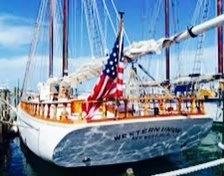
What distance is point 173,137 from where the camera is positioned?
1909 cm

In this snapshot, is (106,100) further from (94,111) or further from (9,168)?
(9,168)

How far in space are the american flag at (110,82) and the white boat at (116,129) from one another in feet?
0.34

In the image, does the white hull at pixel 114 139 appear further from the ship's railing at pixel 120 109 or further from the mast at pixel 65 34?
the mast at pixel 65 34

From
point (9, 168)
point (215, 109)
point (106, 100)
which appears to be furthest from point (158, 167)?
point (215, 109)

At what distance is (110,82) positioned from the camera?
55.5ft

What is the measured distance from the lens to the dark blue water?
18.8 metres

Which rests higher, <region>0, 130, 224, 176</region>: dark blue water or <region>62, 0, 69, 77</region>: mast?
<region>62, 0, 69, 77</region>: mast

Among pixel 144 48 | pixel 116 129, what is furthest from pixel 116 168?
pixel 144 48

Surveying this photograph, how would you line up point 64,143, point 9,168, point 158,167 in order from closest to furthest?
point 64,143 < point 158,167 < point 9,168

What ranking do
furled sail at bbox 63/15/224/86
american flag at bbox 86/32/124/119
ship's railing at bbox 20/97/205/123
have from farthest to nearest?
ship's railing at bbox 20/97/205/123, american flag at bbox 86/32/124/119, furled sail at bbox 63/15/224/86

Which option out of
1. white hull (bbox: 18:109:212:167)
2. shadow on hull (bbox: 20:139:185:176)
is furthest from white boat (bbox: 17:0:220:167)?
shadow on hull (bbox: 20:139:185:176)

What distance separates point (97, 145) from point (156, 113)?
101 inches

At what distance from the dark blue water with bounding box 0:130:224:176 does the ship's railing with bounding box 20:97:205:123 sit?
7.68 ft

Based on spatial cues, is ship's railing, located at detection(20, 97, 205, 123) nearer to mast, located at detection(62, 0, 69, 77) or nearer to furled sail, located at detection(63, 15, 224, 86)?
furled sail, located at detection(63, 15, 224, 86)
